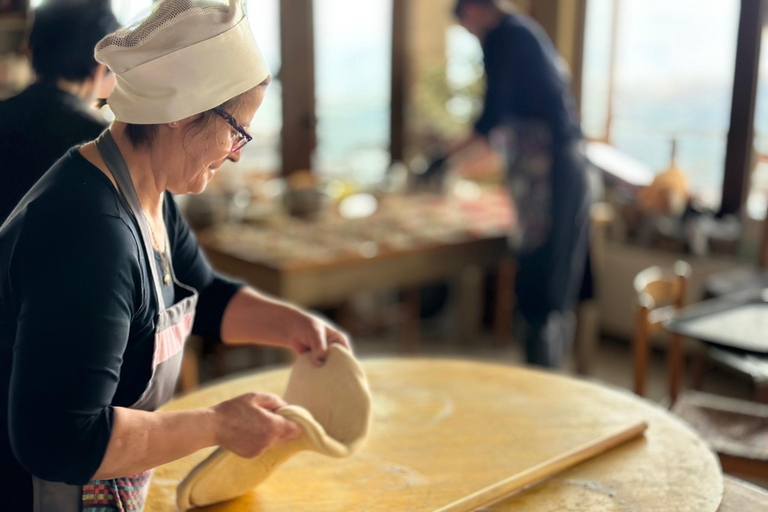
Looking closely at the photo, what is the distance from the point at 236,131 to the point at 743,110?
3449 millimetres

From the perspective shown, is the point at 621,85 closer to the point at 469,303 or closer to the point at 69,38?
the point at 469,303

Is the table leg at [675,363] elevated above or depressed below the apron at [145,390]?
below

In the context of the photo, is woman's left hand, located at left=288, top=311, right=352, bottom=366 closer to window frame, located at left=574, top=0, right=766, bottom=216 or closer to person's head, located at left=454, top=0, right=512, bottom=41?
person's head, located at left=454, top=0, right=512, bottom=41

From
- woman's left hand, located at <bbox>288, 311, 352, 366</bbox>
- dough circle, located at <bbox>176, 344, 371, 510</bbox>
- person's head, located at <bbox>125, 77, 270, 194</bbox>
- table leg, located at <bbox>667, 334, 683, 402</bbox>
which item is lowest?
table leg, located at <bbox>667, 334, 683, 402</bbox>

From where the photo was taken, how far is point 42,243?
89 centimetres

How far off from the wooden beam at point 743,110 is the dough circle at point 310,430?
10.6 ft

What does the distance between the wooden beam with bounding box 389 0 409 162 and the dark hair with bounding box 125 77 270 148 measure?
4.41 metres

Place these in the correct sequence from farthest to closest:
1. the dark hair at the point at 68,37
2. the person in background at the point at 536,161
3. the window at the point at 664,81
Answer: the window at the point at 664,81 < the person in background at the point at 536,161 < the dark hair at the point at 68,37

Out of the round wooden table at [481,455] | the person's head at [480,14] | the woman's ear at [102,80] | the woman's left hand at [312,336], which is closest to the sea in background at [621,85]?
the person's head at [480,14]

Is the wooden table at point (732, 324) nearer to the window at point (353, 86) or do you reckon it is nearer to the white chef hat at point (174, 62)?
the white chef hat at point (174, 62)

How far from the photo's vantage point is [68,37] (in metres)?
1.46

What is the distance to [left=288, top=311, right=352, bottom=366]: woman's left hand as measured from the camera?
1.34m

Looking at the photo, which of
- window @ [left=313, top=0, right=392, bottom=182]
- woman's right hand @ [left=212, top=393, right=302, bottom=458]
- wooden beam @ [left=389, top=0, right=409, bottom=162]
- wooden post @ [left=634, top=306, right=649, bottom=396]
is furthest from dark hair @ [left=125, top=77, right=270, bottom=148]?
wooden beam @ [left=389, top=0, right=409, bottom=162]

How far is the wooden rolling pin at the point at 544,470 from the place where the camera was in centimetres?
123
